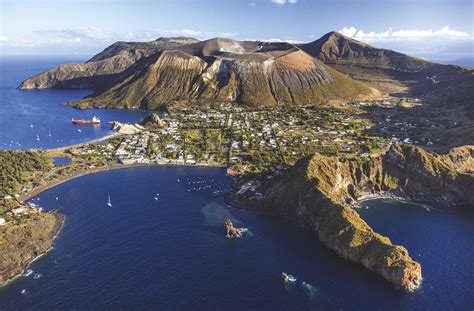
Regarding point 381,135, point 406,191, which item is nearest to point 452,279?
point 406,191

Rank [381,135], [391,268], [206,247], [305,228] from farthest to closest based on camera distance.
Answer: [381,135]
[305,228]
[206,247]
[391,268]

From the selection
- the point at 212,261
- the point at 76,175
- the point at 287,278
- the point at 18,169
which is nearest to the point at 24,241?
the point at 212,261

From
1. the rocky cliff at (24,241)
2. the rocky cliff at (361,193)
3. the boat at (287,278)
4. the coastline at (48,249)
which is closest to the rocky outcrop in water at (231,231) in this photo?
the rocky cliff at (361,193)

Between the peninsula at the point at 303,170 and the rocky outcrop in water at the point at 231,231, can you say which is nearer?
the peninsula at the point at 303,170

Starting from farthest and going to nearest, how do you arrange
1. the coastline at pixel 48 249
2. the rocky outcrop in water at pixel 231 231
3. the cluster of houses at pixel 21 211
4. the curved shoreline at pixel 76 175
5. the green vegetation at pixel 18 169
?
1. the curved shoreline at pixel 76 175
2. the green vegetation at pixel 18 169
3. the cluster of houses at pixel 21 211
4. the rocky outcrop in water at pixel 231 231
5. the coastline at pixel 48 249

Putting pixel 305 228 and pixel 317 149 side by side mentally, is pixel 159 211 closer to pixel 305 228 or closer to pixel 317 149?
pixel 305 228

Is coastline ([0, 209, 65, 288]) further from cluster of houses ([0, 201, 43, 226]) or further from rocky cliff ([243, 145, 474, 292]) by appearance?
rocky cliff ([243, 145, 474, 292])

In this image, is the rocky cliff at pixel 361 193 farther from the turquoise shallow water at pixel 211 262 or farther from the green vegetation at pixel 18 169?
the green vegetation at pixel 18 169
